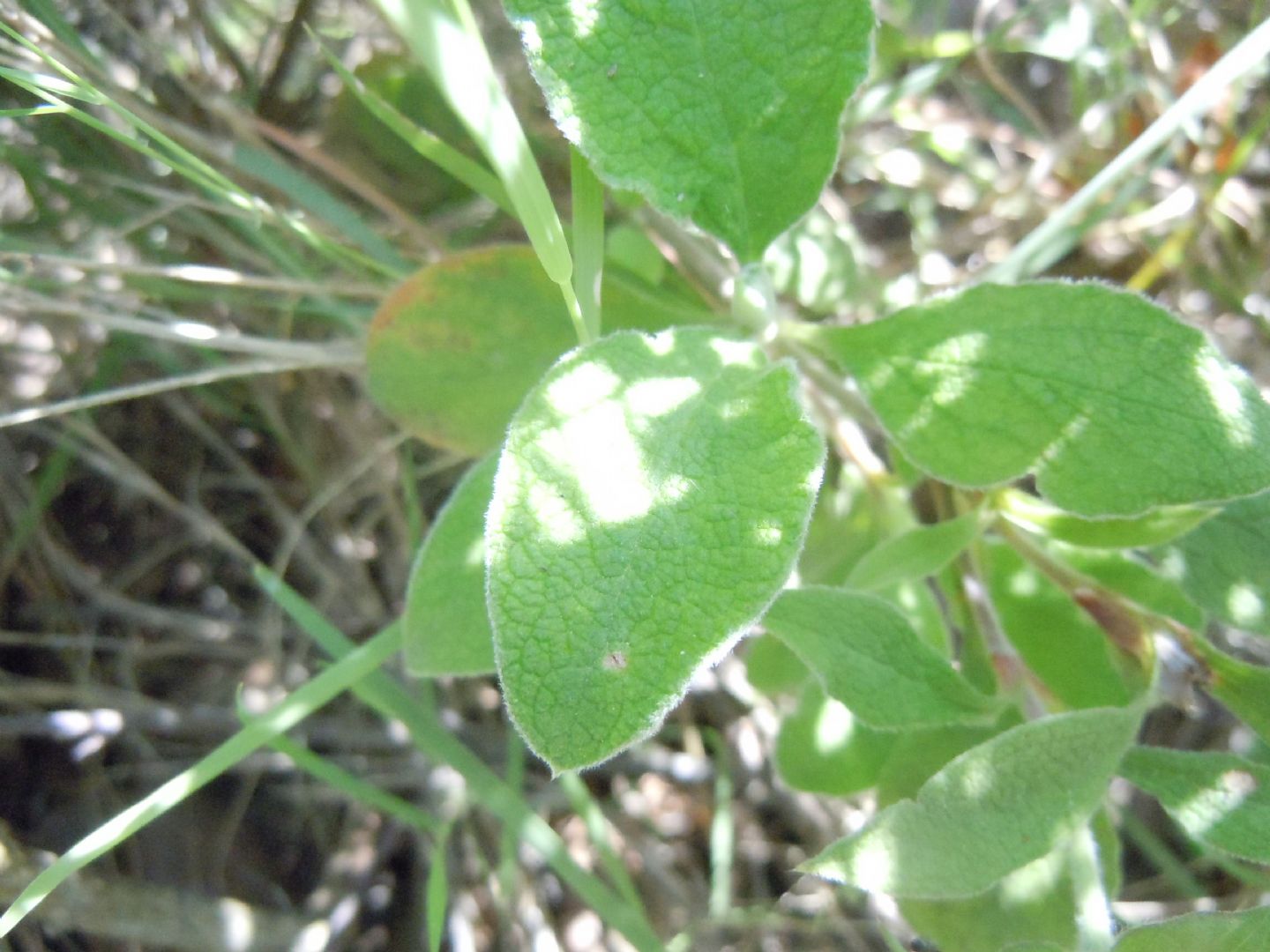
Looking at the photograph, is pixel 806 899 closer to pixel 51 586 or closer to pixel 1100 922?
pixel 1100 922

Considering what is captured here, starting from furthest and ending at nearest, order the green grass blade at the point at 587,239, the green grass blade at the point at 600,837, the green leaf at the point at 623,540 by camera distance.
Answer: the green grass blade at the point at 600,837, the green grass blade at the point at 587,239, the green leaf at the point at 623,540

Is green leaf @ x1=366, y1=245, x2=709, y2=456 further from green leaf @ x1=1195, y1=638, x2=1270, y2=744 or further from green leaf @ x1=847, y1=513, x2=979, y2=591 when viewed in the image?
green leaf @ x1=1195, y1=638, x2=1270, y2=744

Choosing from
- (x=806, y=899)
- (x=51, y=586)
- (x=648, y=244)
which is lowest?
(x=806, y=899)

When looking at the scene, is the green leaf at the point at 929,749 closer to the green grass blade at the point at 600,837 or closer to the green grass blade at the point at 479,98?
the green grass blade at the point at 600,837

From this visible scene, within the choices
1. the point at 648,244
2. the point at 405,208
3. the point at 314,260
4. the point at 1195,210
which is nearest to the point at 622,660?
the point at 648,244

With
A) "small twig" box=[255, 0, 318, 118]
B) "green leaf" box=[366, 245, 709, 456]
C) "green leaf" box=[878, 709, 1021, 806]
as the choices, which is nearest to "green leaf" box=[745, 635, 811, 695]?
"green leaf" box=[878, 709, 1021, 806]

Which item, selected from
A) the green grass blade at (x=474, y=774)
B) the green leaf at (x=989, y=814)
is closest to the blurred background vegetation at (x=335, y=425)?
the green grass blade at (x=474, y=774)
